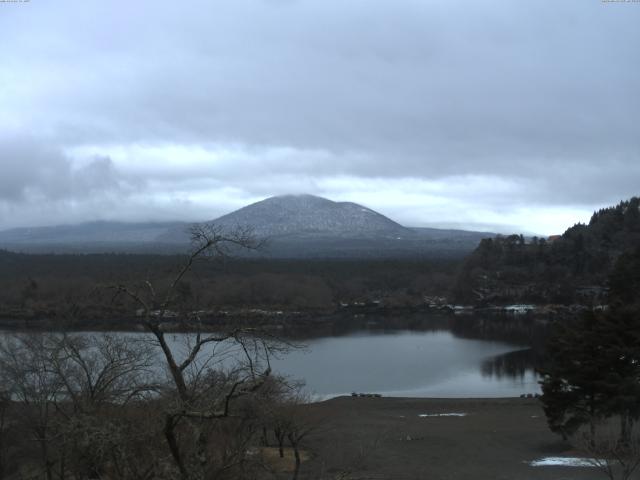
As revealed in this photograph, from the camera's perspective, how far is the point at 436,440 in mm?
20719

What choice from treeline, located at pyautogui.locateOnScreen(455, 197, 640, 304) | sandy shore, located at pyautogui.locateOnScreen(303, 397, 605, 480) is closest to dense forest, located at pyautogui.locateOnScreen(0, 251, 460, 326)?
treeline, located at pyautogui.locateOnScreen(455, 197, 640, 304)

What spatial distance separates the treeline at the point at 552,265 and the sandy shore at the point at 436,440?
58.1m

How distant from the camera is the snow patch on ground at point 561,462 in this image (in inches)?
645

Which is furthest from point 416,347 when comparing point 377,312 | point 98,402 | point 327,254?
point 327,254

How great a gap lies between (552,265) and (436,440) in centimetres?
7621

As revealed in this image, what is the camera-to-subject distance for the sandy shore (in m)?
16.4

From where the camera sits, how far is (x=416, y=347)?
49.9 m

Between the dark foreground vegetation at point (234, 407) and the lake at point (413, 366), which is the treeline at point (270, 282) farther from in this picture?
the lake at point (413, 366)

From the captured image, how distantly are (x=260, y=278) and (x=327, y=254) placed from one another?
88.0 m

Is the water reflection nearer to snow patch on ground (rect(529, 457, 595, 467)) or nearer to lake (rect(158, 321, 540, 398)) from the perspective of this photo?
lake (rect(158, 321, 540, 398))

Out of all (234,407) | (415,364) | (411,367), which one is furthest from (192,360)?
(415,364)

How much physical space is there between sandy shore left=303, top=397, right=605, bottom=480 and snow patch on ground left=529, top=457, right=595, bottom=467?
0.84ft

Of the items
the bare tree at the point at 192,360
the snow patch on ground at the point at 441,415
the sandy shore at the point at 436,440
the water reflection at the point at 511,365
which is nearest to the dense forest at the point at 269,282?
the water reflection at the point at 511,365

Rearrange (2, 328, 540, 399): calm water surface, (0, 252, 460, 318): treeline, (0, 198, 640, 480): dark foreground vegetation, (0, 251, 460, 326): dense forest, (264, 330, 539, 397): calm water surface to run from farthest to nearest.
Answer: (0, 252, 460, 318): treeline < (0, 251, 460, 326): dense forest < (264, 330, 539, 397): calm water surface < (2, 328, 540, 399): calm water surface < (0, 198, 640, 480): dark foreground vegetation
